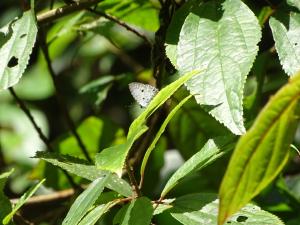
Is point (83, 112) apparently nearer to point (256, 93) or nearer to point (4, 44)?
point (256, 93)

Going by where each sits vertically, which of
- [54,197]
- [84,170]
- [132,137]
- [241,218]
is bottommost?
[54,197]

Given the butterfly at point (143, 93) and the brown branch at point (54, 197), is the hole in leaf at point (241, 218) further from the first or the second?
the brown branch at point (54, 197)

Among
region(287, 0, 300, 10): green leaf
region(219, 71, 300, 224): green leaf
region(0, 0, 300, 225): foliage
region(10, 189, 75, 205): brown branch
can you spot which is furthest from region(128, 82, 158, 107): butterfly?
region(10, 189, 75, 205): brown branch

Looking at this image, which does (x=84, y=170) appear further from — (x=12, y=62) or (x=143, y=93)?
(x=12, y=62)

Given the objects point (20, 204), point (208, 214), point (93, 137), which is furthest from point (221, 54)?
point (93, 137)

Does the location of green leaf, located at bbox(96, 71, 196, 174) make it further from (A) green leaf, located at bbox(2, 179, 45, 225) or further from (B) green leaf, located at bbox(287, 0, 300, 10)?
(B) green leaf, located at bbox(287, 0, 300, 10)

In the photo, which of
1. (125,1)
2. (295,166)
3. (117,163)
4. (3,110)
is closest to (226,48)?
(117,163)

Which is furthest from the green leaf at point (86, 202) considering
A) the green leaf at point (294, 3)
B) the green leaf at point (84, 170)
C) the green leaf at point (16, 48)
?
the green leaf at point (294, 3)
